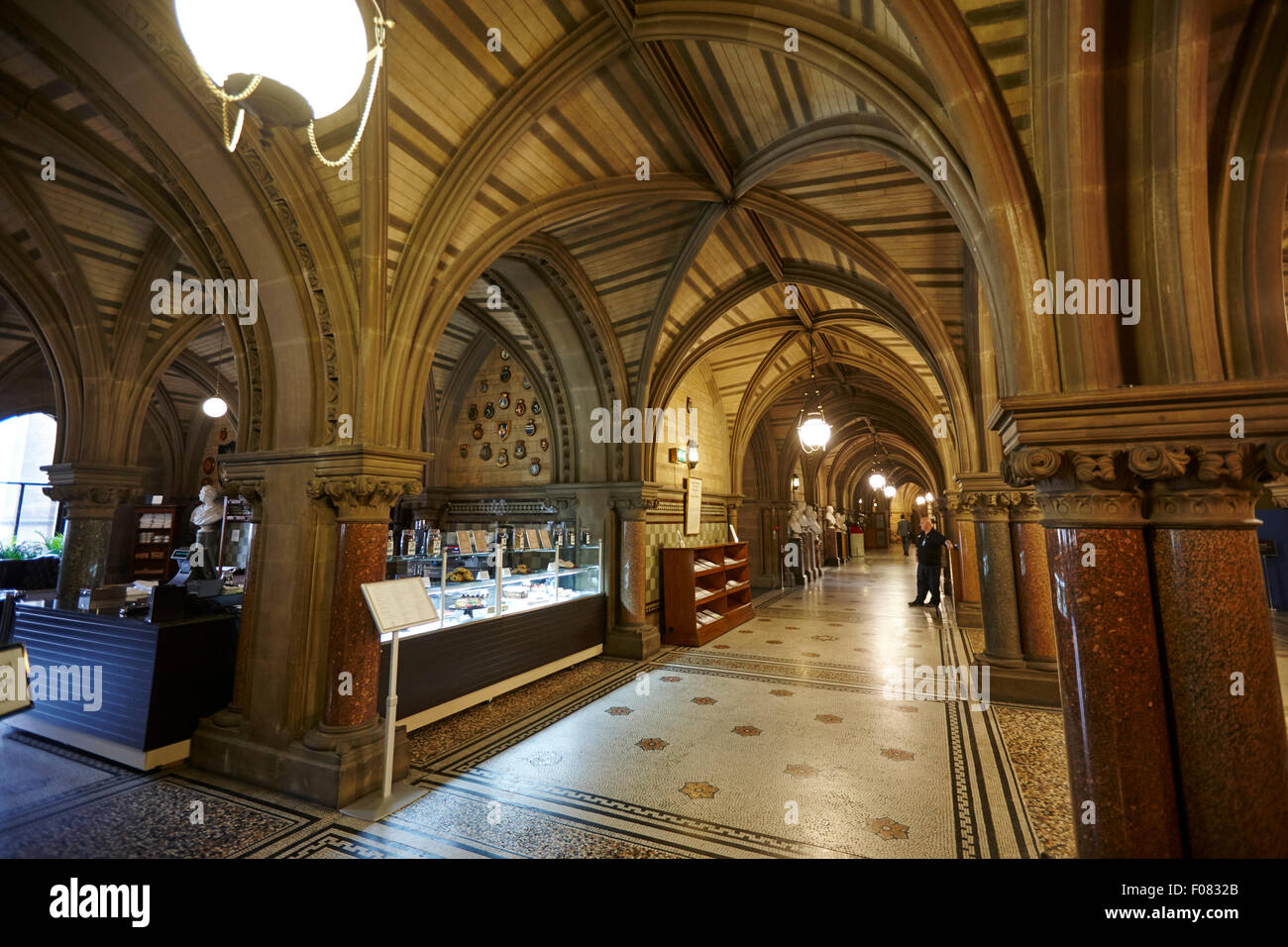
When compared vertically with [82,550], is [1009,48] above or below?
above

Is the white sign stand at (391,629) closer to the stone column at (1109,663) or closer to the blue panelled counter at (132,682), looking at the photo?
the blue panelled counter at (132,682)

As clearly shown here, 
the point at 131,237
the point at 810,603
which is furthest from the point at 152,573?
the point at 810,603

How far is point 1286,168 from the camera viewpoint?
6.42 ft

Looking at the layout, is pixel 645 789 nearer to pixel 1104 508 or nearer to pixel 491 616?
pixel 491 616

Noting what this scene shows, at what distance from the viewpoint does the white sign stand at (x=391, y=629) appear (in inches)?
120

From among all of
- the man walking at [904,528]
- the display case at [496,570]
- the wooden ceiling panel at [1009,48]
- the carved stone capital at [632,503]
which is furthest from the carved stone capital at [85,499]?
the man walking at [904,528]

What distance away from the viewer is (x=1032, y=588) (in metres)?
5.03

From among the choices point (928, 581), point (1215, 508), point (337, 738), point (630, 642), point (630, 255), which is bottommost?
point (630, 642)

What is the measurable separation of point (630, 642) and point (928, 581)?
21.8 ft

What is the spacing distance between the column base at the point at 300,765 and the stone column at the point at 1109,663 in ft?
11.8

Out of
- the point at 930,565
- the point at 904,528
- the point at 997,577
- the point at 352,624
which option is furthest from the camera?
the point at 904,528

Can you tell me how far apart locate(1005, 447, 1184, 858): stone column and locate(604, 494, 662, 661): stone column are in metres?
5.14

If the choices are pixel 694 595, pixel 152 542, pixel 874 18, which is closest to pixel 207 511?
pixel 694 595

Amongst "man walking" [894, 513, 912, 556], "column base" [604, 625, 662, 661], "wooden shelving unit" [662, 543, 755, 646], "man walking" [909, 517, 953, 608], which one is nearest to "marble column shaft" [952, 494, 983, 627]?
"man walking" [909, 517, 953, 608]
